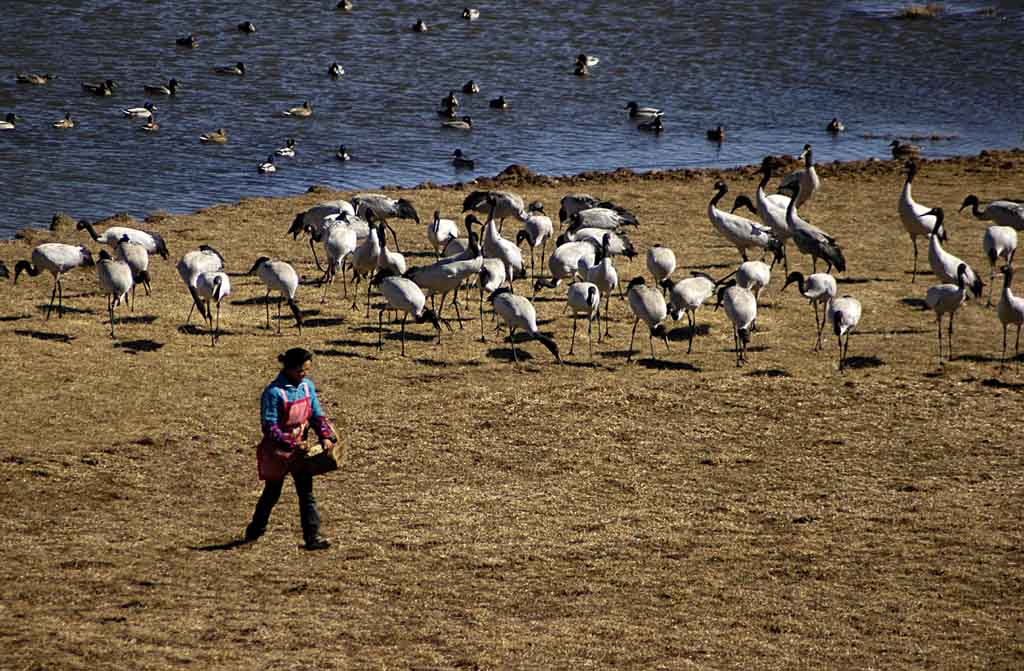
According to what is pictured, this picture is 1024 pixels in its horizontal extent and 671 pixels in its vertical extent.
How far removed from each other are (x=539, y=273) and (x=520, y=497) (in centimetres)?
893

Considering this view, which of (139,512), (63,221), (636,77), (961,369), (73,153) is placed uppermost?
(636,77)

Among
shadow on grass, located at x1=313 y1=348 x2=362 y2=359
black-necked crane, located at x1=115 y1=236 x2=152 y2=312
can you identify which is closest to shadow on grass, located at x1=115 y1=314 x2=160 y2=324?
black-necked crane, located at x1=115 y1=236 x2=152 y2=312

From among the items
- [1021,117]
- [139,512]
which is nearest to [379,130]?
[1021,117]

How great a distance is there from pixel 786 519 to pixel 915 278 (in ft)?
31.3

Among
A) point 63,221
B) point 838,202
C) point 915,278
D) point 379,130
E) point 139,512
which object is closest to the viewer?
point 139,512

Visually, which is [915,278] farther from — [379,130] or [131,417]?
[379,130]

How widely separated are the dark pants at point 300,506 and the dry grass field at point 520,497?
0.21 m

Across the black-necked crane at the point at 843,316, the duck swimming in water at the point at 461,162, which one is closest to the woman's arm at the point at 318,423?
the black-necked crane at the point at 843,316

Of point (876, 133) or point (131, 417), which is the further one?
point (876, 133)

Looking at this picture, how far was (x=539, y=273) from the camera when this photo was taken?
21.2m

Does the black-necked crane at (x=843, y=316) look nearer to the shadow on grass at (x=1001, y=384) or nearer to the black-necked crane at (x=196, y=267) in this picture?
the shadow on grass at (x=1001, y=384)

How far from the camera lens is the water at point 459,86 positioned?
31.2 m

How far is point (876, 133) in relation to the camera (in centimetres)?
3644

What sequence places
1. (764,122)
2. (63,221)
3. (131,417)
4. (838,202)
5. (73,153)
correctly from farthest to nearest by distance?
(764,122) → (73,153) → (838,202) → (63,221) → (131,417)
